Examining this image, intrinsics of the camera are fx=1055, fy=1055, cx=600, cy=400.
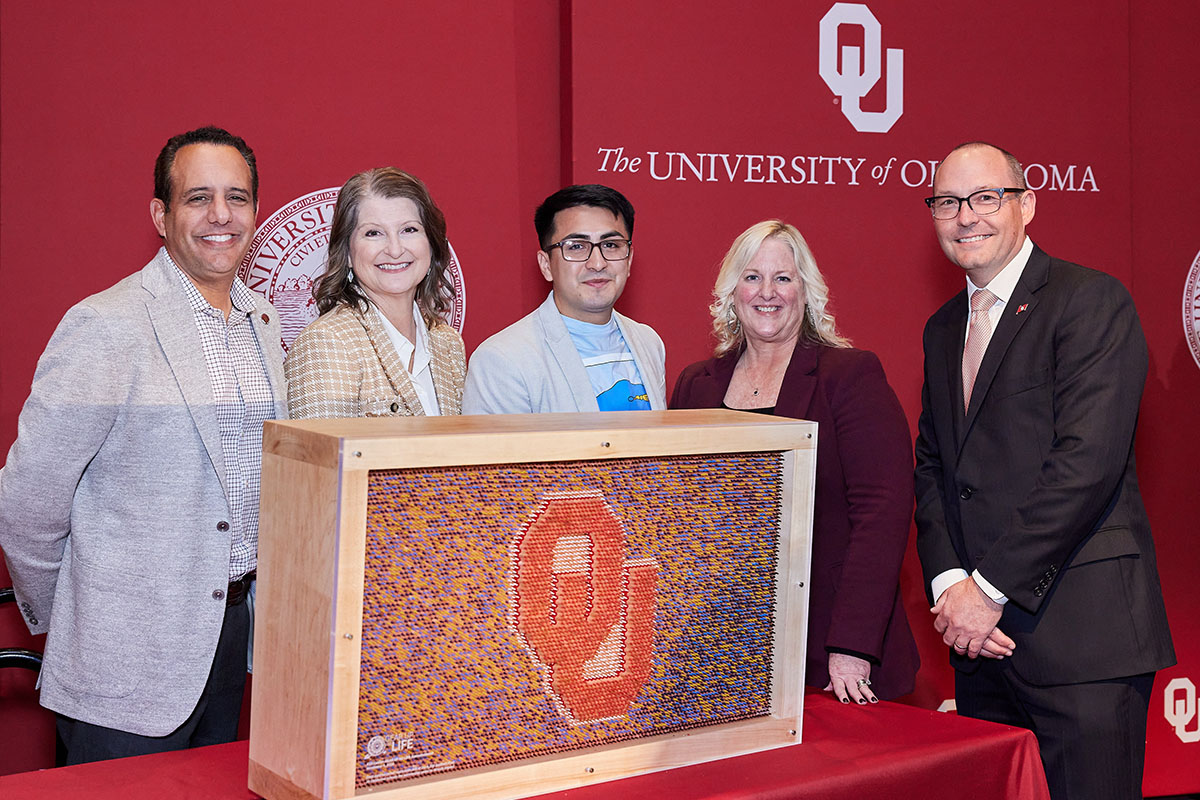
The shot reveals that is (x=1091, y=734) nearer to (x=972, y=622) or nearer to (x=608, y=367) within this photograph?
(x=972, y=622)

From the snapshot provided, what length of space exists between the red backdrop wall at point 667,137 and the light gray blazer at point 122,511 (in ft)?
3.89

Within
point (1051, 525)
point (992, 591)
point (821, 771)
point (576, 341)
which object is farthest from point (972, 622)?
point (576, 341)

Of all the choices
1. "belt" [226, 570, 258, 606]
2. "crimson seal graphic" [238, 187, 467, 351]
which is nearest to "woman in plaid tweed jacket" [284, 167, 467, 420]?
"belt" [226, 570, 258, 606]

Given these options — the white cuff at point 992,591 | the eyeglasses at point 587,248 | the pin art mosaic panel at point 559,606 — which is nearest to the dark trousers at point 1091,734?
the white cuff at point 992,591

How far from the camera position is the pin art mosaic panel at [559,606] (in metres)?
1.27

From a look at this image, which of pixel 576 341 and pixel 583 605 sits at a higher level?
pixel 576 341

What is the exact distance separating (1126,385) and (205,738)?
1953mm

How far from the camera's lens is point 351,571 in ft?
3.98

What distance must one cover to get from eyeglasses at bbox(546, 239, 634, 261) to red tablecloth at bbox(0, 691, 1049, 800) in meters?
1.03

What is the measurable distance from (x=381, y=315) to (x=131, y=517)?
62cm

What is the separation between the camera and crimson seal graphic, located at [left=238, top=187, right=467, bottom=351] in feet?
10.2

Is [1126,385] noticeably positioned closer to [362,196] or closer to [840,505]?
[840,505]

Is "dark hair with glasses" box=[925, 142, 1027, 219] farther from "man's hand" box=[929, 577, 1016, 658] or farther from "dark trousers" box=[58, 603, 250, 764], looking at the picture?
"dark trousers" box=[58, 603, 250, 764]

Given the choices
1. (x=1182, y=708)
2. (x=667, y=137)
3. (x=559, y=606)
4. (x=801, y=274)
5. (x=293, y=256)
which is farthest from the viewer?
(x=1182, y=708)
